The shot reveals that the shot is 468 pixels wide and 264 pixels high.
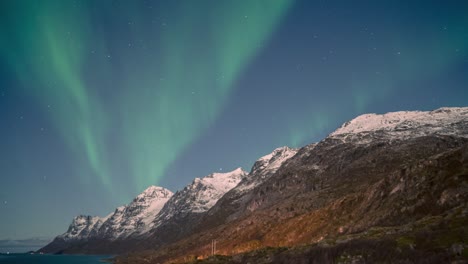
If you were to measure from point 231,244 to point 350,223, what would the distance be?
Answer: 90473mm

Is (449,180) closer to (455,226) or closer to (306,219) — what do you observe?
(455,226)

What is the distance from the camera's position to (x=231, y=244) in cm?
18538

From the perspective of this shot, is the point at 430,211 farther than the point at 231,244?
No

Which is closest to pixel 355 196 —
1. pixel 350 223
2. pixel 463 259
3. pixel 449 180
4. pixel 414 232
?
pixel 350 223

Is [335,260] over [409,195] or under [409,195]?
under

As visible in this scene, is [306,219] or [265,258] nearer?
[265,258]

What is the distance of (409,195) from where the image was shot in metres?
93.1

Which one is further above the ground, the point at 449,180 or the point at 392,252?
the point at 449,180

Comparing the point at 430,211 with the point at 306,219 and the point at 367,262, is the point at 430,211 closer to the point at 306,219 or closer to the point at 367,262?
the point at 367,262

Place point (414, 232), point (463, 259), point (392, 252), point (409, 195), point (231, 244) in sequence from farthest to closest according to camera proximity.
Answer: point (231, 244) → point (409, 195) → point (414, 232) → point (392, 252) → point (463, 259)

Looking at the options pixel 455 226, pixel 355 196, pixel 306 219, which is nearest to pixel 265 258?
pixel 455 226

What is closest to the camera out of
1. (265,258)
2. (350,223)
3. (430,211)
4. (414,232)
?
(414,232)

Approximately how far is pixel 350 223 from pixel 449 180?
31394 mm

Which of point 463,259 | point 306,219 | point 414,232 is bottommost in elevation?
point 463,259
